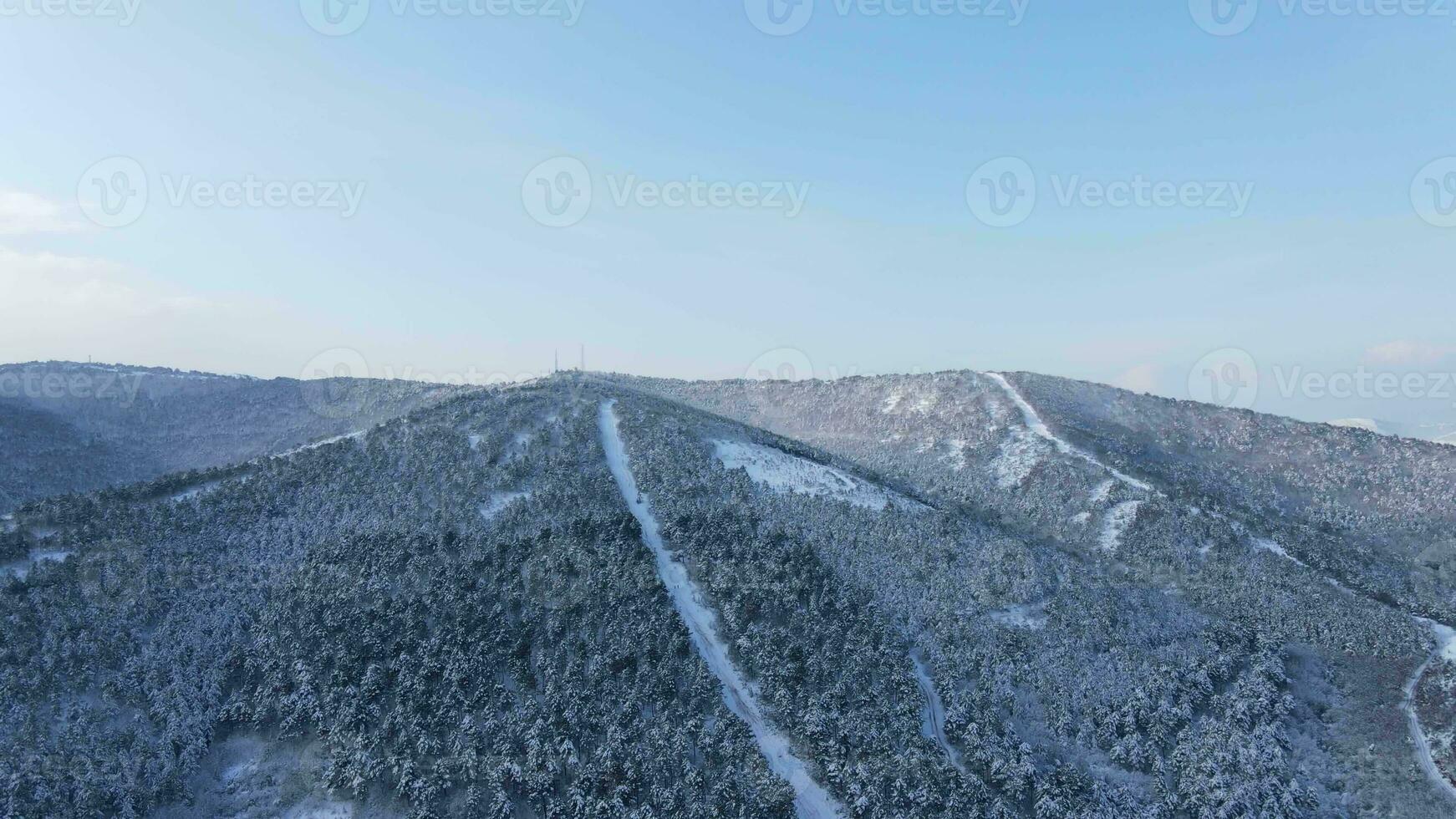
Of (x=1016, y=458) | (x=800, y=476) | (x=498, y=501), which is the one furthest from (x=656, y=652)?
(x=1016, y=458)

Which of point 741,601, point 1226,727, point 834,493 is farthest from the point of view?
point 834,493

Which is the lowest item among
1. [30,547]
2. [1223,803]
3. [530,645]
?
[1223,803]

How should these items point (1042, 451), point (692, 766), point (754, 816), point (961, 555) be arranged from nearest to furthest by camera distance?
point (754, 816)
point (692, 766)
point (961, 555)
point (1042, 451)

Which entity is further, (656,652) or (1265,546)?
(1265,546)

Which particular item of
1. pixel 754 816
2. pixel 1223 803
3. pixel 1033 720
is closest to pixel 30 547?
pixel 754 816

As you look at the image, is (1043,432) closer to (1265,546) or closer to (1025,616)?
(1265,546)

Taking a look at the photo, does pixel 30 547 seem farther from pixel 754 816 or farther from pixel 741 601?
pixel 754 816

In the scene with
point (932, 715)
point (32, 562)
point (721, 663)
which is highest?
point (32, 562)
